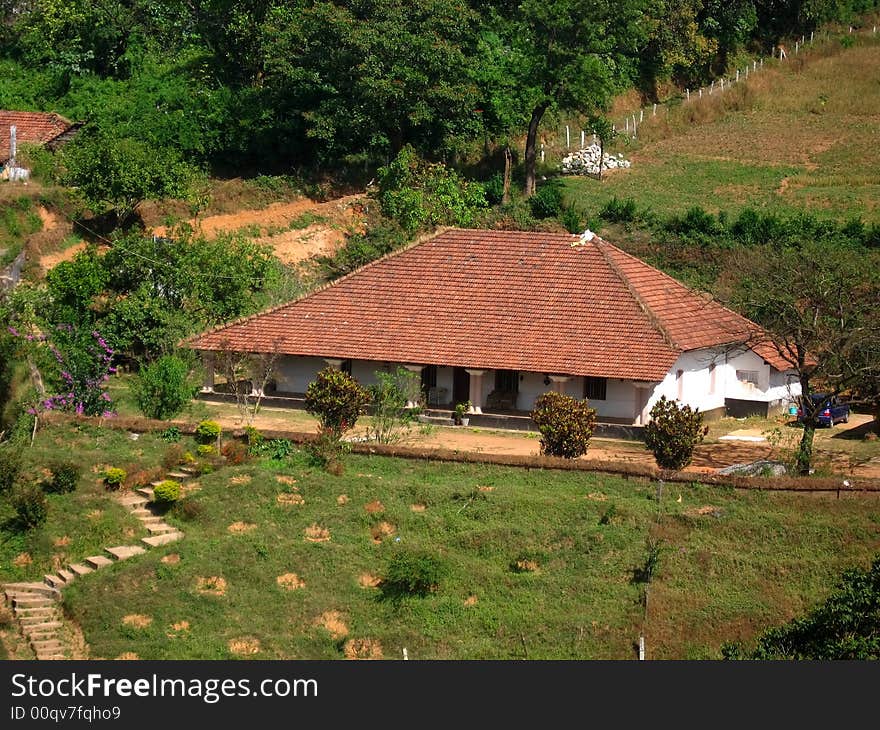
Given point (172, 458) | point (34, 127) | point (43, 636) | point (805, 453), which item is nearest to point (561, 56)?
point (34, 127)

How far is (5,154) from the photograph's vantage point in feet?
194

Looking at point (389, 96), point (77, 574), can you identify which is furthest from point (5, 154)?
point (77, 574)

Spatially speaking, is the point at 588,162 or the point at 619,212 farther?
the point at 588,162

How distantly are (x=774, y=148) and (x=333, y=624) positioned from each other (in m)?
41.2

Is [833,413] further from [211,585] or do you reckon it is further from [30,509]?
[30,509]

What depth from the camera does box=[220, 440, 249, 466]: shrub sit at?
125 ft

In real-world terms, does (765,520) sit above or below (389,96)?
below

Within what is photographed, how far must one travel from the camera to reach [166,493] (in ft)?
117

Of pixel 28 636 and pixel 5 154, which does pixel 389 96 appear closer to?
pixel 5 154

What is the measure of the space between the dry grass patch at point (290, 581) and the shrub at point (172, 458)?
5732 mm

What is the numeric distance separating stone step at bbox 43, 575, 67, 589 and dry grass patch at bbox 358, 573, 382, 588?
18.6 feet

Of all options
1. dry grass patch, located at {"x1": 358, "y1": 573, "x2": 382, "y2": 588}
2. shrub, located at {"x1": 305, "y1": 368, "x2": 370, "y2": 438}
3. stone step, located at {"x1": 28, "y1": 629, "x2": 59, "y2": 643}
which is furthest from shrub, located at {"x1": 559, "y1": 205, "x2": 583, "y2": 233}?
stone step, located at {"x1": 28, "y1": 629, "x2": 59, "y2": 643}

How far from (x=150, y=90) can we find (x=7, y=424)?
26.1 m

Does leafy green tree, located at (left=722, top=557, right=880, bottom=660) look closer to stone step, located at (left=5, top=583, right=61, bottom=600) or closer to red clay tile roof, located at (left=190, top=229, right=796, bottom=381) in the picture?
stone step, located at (left=5, top=583, right=61, bottom=600)
